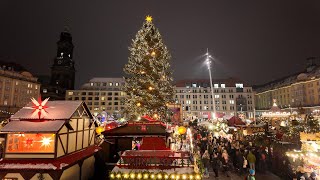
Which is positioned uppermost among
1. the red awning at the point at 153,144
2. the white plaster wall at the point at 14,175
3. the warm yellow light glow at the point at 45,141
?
the warm yellow light glow at the point at 45,141

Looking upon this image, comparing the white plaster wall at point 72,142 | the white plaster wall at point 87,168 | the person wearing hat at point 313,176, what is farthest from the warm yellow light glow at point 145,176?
the person wearing hat at point 313,176

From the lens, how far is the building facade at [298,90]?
74938 mm

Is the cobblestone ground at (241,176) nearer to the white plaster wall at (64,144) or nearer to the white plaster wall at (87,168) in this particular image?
the white plaster wall at (87,168)

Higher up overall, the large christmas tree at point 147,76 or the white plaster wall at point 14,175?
the large christmas tree at point 147,76

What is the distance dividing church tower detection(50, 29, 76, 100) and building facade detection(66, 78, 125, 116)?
5400 millimetres

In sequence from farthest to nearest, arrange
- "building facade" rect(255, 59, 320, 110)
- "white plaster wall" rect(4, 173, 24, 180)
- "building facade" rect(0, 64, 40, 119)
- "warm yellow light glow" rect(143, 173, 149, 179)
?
"building facade" rect(255, 59, 320, 110), "building facade" rect(0, 64, 40, 119), "white plaster wall" rect(4, 173, 24, 180), "warm yellow light glow" rect(143, 173, 149, 179)

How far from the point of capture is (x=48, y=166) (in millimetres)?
11602

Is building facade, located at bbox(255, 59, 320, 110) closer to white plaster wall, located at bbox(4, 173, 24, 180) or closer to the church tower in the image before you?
white plaster wall, located at bbox(4, 173, 24, 180)

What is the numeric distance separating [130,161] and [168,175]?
2.06 m

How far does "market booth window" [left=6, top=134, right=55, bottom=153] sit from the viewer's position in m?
12.6

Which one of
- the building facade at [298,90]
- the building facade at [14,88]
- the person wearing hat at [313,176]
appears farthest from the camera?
the building facade at [298,90]

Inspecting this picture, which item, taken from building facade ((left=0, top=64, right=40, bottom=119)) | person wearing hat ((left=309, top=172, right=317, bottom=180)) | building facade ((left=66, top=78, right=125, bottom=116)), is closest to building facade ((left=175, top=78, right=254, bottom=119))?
building facade ((left=66, top=78, right=125, bottom=116))

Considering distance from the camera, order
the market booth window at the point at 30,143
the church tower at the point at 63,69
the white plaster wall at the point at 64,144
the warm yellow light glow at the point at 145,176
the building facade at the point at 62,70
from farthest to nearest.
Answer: the church tower at the point at 63,69, the building facade at the point at 62,70, the white plaster wall at the point at 64,144, the market booth window at the point at 30,143, the warm yellow light glow at the point at 145,176

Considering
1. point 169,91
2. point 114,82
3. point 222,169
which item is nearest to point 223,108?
point 114,82
